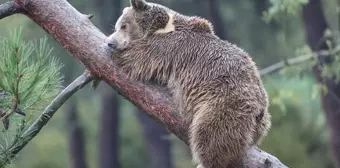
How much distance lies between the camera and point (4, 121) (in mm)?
3896

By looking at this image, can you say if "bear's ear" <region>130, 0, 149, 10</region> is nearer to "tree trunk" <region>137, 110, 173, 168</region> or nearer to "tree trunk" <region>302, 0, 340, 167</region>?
"tree trunk" <region>302, 0, 340, 167</region>

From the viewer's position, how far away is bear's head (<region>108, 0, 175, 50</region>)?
4609 millimetres

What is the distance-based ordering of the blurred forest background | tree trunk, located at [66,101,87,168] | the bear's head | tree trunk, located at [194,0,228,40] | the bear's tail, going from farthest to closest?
tree trunk, located at [66,101,87,168]
tree trunk, located at [194,0,228,40]
the blurred forest background
the bear's head
the bear's tail

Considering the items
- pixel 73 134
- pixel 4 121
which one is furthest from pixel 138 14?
pixel 73 134

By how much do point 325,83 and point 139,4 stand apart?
20.2ft

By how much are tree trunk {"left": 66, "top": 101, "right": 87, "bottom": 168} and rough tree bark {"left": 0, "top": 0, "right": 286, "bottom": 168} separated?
487 inches

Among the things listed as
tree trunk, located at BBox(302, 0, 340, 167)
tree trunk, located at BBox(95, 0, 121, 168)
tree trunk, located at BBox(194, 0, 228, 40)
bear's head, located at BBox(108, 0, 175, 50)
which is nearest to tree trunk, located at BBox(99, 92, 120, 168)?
tree trunk, located at BBox(95, 0, 121, 168)

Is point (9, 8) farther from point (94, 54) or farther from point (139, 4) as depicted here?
point (139, 4)

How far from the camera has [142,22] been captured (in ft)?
15.2

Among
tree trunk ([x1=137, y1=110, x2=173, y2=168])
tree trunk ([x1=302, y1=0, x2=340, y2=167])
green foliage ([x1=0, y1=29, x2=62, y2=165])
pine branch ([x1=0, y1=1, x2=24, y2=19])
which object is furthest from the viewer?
tree trunk ([x1=137, y1=110, x2=173, y2=168])

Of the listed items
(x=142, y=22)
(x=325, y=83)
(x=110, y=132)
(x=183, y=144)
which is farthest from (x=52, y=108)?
(x=183, y=144)

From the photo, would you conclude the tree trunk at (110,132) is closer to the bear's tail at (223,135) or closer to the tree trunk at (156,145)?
the tree trunk at (156,145)

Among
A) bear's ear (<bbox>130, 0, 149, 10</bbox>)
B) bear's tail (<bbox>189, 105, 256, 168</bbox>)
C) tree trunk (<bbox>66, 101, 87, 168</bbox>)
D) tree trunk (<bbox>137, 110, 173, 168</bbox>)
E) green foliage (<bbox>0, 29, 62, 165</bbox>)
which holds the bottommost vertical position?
green foliage (<bbox>0, 29, 62, 165</bbox>)

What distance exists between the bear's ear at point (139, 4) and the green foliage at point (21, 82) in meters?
0.76
